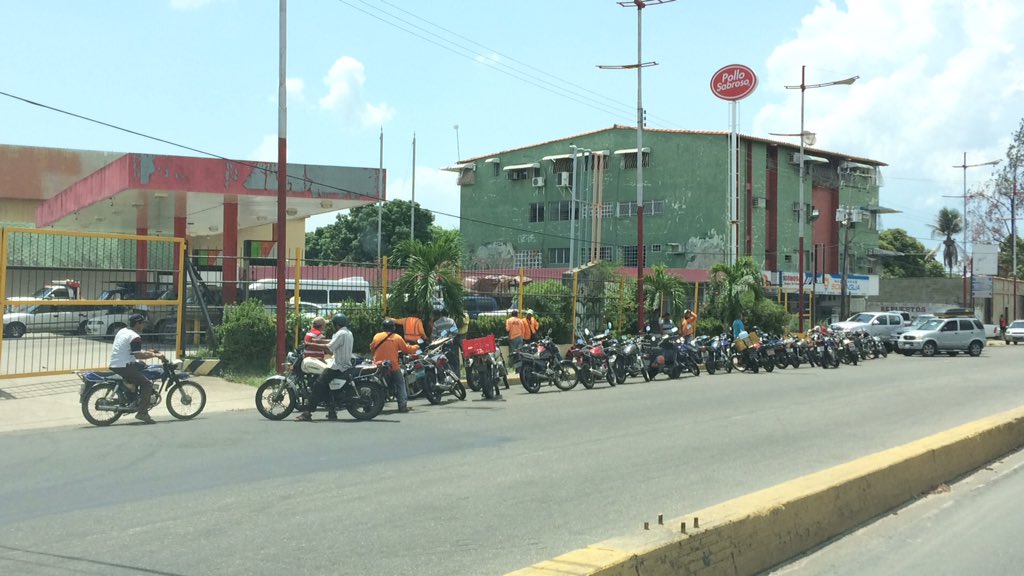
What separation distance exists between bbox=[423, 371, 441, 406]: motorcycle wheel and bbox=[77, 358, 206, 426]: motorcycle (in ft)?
11.9

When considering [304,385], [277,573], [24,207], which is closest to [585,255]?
[24,207]

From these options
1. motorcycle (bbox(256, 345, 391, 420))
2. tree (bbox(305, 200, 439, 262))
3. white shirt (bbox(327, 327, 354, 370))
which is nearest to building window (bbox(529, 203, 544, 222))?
tree (bbox(305, 200, 439, 262))

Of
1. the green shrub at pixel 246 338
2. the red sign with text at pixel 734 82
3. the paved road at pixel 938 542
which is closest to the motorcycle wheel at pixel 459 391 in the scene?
the green shrub at pixel 246 338

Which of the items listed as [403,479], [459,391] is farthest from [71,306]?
[403,479]

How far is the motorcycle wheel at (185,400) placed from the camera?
42.2 feet

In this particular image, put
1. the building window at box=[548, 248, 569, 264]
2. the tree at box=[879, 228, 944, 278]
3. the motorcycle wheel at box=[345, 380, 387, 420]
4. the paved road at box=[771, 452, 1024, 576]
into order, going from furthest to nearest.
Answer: the tree at box=[879, 228, 944, 278], the building window at box=[548, 248, 569, 264], the motorcycle wheel at box=[345, 380, 387, 420], the paved road at box=[771, 452, 1024, 576]

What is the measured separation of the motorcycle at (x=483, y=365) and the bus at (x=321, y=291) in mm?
3995

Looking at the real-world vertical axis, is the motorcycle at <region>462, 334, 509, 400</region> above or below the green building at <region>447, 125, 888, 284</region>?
below

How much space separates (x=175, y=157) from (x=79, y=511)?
51.8 ft

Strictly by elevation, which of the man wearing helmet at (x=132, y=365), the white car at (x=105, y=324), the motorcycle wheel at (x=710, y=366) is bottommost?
the motorcycle wheel at (x=710, y=366)

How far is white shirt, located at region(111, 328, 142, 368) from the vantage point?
12.1 meters

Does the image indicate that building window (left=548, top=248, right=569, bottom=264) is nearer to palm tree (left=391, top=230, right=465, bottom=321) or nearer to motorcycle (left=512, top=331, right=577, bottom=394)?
palm tree (left=391, top=230, right=465, bottom=321)

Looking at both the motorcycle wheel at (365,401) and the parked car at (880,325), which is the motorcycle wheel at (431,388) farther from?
the parked car at (880,325)

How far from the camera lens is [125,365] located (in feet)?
39.7
